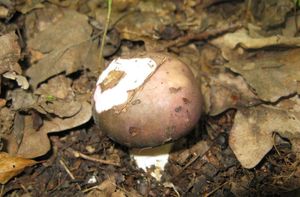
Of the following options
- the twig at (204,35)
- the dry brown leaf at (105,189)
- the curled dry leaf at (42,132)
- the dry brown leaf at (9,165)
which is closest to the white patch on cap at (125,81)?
the curled dry leaf at (42,132)

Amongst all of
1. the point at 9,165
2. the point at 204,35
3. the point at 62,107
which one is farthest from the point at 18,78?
the point at 204,35

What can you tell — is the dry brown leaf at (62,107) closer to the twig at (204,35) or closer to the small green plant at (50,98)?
the small green plant at (50,98)

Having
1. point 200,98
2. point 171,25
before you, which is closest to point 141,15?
point 171,25

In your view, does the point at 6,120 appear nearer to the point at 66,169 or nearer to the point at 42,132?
the point at 42,132

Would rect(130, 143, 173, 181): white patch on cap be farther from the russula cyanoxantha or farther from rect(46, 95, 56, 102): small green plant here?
rect(46, 95, 56, 102): small green plant

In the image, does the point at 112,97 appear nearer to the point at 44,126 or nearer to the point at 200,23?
the point at 44,126
